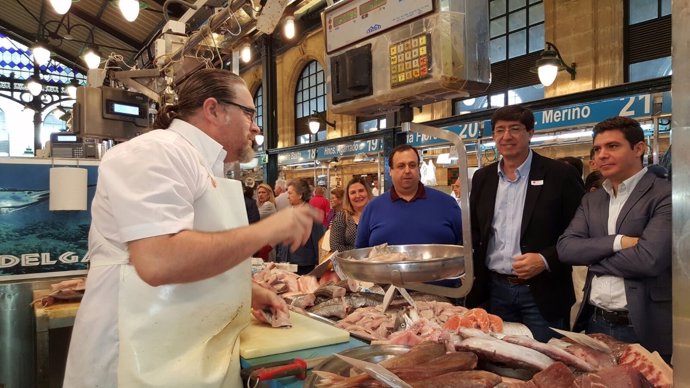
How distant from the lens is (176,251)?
1.54 m

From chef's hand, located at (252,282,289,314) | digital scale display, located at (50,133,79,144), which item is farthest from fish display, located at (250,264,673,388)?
digital scale display, located at (50,133,79,144)

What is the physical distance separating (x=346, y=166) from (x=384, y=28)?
41.1 feet

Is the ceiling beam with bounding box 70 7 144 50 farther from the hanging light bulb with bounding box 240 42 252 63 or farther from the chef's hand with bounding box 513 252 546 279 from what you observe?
the chef's hand with bounding box 513 252 546 279

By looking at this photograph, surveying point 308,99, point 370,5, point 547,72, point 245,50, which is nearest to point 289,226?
point 370,5

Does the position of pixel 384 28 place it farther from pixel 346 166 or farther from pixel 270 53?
pixel 270 53

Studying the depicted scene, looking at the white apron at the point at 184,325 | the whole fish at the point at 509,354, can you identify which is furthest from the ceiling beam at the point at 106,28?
the whole fish at the point at 509,354

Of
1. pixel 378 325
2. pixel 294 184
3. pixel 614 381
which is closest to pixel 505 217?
pixel 378 325

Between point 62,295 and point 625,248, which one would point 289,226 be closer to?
point 625,248

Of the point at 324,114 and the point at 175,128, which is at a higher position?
the point at 324,114

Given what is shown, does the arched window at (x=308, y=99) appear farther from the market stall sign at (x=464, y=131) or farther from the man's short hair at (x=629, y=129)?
the man's short hair at (x=629, y=129)

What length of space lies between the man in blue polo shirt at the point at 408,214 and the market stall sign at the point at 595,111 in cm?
449

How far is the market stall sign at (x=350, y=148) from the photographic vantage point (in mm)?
11859

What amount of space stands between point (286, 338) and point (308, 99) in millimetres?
15456

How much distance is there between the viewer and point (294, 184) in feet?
23.2
